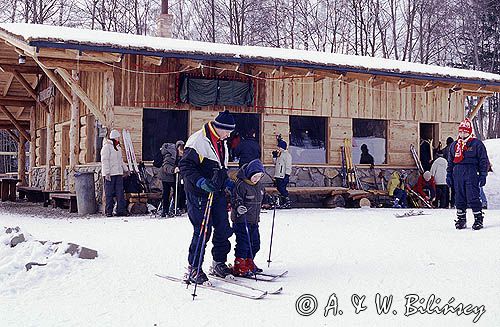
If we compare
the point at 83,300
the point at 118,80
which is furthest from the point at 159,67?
the point at 83,300

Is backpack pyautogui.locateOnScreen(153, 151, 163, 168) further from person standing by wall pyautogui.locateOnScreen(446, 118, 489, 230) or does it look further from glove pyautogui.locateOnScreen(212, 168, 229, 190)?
glove pyautogui.locateOnScreen(212, 168, 229, 190)

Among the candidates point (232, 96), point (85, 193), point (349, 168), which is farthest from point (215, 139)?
point (349, 168)

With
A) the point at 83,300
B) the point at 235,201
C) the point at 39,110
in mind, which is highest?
the point at 39,110

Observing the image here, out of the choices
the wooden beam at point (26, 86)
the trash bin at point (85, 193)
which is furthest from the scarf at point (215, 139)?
the wooden beam at point (26, 86)

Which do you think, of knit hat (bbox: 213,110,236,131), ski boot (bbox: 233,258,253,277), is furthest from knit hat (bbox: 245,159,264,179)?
ski boot (bbox: 233,258,253,277)

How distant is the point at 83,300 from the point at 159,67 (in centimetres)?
888

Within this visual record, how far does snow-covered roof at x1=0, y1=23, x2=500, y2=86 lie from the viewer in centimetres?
1175

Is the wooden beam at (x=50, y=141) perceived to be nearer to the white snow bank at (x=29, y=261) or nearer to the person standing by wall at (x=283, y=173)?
the person standing by wall at (x=283, y=173)

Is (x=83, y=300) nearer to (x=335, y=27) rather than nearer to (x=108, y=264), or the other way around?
(x=108, y=264)

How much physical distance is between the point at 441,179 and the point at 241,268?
9723mm

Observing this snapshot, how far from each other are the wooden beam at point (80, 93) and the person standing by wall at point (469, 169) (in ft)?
23.0

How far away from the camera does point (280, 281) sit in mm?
6258

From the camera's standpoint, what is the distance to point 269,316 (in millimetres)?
5020

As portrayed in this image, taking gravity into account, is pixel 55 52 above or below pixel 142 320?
above
